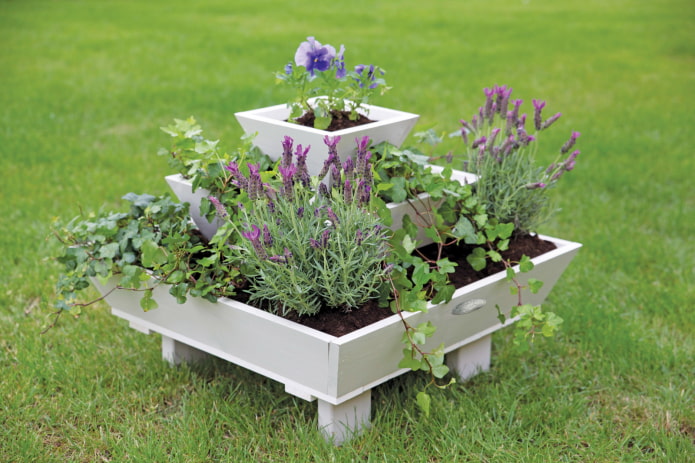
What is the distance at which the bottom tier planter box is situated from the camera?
80.8 inches

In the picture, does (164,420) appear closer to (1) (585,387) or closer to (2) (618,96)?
(1) (585,387)

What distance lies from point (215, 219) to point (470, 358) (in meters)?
0.99

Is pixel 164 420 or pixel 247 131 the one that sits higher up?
pixel 247 131

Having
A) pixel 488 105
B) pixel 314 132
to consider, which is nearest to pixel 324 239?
pixel 314 132

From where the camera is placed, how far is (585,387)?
261 centimetres

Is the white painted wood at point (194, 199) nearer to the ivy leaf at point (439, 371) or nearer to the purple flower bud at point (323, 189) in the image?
the purple flower bud at point (323, 189)

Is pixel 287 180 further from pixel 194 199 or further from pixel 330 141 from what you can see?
pixel 194 199

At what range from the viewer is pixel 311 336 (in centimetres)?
201

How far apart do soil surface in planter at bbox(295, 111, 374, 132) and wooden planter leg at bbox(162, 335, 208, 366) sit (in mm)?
862

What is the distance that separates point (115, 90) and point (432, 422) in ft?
16.7

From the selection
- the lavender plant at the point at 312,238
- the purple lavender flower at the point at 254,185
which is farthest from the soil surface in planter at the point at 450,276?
the purple lavender flower at the point at 254,185

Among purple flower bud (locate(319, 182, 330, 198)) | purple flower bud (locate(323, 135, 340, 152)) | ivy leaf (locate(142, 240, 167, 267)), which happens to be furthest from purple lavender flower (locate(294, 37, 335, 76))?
ivy leaf (locate(142, 240, 167, 267))

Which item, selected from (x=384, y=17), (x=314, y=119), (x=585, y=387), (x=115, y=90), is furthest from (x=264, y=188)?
(x=384, y=17)

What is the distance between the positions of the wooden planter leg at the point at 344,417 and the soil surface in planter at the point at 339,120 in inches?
34.2
